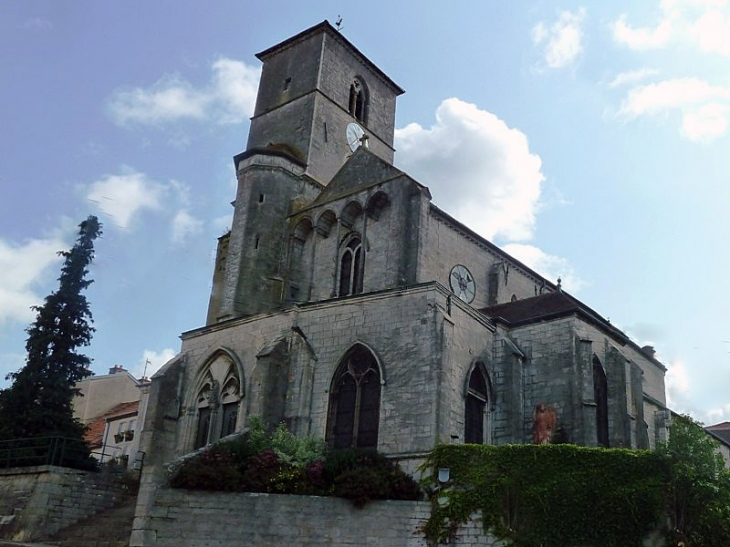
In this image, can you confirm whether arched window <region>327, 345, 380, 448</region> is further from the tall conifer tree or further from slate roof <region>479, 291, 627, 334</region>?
the tall conifer tree

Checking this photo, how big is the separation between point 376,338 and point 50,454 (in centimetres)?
963

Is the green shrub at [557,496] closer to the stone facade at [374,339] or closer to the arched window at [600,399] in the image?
the stone facade at [374,339]

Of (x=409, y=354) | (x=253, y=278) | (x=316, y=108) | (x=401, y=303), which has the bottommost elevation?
(x=409, y=354)

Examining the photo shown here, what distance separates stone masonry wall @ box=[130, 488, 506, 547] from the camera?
1526 centimetres

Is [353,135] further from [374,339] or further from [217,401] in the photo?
[374,339]

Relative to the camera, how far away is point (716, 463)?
1506 cm

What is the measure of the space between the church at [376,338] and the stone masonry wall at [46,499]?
2.58 meters

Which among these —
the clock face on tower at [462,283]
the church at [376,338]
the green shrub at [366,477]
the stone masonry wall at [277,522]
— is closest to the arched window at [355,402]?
the church at [376,338]

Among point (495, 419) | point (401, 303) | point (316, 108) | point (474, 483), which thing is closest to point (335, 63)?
point (316, 108)

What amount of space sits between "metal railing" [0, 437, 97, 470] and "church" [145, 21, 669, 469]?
2.10 metres

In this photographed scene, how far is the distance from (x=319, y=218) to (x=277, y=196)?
2474 mm

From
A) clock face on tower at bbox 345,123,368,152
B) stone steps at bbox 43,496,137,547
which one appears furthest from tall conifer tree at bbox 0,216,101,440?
clock face on tower at bbox 345,123,368,152

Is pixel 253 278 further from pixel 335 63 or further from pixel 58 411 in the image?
pixel 335 63

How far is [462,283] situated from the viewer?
26.9 m
